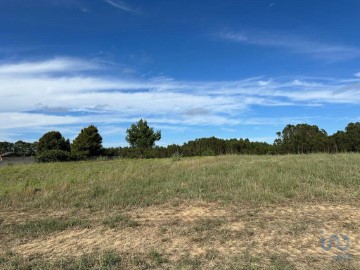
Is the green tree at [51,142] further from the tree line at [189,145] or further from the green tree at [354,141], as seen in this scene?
the green tree at [354,141]

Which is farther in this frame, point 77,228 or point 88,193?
point 88,193

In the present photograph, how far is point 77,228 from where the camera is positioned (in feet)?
22.1

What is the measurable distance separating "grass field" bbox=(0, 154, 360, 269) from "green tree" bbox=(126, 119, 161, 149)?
4713 centimetres

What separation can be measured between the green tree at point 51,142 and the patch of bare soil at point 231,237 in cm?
5158

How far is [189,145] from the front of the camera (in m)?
48.1

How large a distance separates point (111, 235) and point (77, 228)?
0.91m

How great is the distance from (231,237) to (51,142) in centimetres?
5428

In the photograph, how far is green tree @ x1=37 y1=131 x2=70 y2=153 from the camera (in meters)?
56.3

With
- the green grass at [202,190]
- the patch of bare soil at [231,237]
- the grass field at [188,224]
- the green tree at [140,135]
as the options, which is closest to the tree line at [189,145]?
the green tree at [140,135]

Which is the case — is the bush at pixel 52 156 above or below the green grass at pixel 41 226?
above

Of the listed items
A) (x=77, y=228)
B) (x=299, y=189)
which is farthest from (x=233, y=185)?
(x=77, y=228)

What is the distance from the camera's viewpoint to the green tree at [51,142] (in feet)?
185

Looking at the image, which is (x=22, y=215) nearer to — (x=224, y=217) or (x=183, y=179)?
(x=224, y=217)

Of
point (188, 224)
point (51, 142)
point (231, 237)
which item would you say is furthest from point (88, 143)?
point (231, 237)
